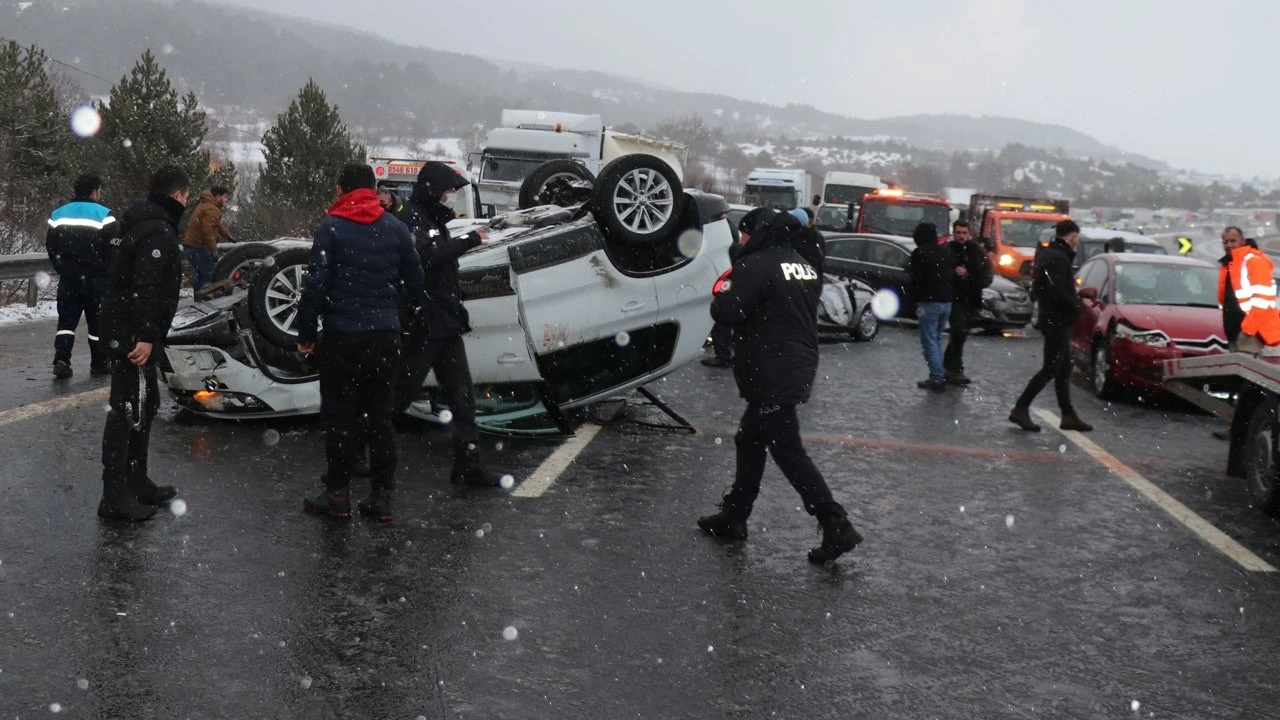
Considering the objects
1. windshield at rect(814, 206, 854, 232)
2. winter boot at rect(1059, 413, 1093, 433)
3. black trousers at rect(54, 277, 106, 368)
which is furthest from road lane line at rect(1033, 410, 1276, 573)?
windshield at rect(814, 206, 854, 232)

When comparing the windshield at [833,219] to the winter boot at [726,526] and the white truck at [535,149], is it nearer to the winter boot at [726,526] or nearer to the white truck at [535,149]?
the white truck at [535,149]

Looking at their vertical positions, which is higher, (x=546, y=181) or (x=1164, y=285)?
(x=546, y=181)

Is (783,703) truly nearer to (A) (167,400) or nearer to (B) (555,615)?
(B) (555,615)

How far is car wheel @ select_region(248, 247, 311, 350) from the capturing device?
27.2 ft

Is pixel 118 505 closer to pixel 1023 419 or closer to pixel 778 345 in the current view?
pixel 778 345

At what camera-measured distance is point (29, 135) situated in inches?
1038

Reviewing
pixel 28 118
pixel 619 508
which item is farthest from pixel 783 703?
pixel 28 118

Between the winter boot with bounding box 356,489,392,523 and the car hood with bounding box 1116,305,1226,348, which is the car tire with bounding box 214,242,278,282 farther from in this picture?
the car hood with bounding box 1116,305,1226,348

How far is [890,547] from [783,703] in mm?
2344

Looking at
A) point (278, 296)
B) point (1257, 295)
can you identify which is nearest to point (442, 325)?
point (278, 296)

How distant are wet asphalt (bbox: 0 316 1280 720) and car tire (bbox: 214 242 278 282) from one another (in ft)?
4.17

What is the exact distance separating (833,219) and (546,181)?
1966 cm

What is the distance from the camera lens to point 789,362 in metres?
6.02

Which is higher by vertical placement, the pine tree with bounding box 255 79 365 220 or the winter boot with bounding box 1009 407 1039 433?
the pine tree with bounding box 255 79 365 220
